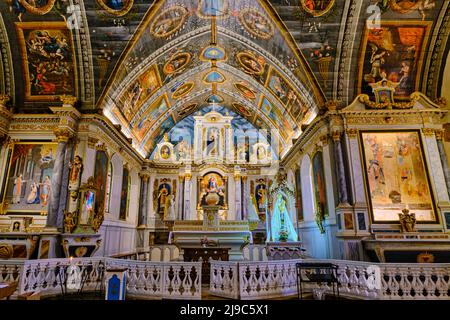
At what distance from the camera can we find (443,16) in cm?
912

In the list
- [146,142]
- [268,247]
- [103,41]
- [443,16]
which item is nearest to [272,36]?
[443,16]

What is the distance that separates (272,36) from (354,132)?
5.05 m

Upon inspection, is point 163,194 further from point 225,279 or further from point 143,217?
point 225,279

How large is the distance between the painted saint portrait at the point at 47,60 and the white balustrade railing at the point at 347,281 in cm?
938

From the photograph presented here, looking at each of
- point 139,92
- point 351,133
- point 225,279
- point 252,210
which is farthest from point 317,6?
point 252,210

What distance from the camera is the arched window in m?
13.6

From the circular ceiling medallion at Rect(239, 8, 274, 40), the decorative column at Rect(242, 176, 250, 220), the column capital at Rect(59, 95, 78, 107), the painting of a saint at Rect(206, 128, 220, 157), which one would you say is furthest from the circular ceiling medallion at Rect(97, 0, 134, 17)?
the decorative column at Rect(242, 176, 250, 220)

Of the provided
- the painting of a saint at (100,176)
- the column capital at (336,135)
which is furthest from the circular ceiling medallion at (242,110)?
the painting of a saint at (100,176)

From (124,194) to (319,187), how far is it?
31.8ft

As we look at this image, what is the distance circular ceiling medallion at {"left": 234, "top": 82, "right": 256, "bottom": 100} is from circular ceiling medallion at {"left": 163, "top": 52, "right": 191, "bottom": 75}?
11.4 feet

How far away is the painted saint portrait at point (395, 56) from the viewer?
9492 mm

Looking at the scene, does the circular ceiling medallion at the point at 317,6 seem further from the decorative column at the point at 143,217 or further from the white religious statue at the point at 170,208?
the white religious statue at the point at 170,208
